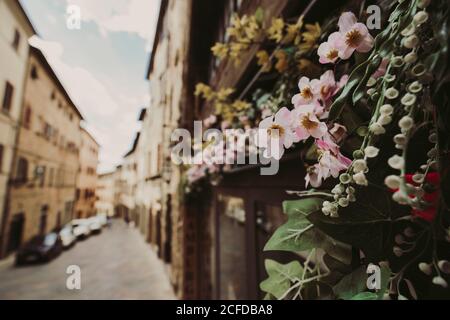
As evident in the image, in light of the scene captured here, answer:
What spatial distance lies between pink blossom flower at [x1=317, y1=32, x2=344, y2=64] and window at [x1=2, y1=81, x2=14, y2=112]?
15.6 m

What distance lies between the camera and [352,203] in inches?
25.1

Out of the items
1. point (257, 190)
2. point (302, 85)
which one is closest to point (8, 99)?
point (257, 190)

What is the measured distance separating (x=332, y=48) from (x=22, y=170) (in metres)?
17.5

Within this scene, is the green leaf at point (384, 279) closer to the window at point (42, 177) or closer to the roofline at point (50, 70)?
the roofline at point (50, 70)

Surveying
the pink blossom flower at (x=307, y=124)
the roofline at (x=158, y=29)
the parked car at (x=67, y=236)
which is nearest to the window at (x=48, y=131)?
the parked car at (x=67, y=236)

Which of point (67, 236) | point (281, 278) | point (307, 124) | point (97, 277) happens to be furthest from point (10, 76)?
point (307, 124)

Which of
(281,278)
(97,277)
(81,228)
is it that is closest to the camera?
(281,278)

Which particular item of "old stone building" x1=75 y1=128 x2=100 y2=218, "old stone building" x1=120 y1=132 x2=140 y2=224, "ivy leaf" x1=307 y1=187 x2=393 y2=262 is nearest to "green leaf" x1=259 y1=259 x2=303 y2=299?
"ivy leaf" x1=307 y1=187 x2=393 y2=262

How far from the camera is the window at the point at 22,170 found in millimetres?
13406

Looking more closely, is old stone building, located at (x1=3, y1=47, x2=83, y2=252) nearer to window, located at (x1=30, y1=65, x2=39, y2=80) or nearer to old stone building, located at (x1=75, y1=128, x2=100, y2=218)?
window, located at (x1=30, y1=65, x2=39, y2=80)

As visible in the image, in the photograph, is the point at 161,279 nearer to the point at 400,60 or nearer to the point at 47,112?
the point at 400,60

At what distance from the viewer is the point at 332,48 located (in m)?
0.78

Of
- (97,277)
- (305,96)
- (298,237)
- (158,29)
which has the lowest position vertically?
(97,277)

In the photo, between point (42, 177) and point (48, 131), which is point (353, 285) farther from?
point (48, 131)
